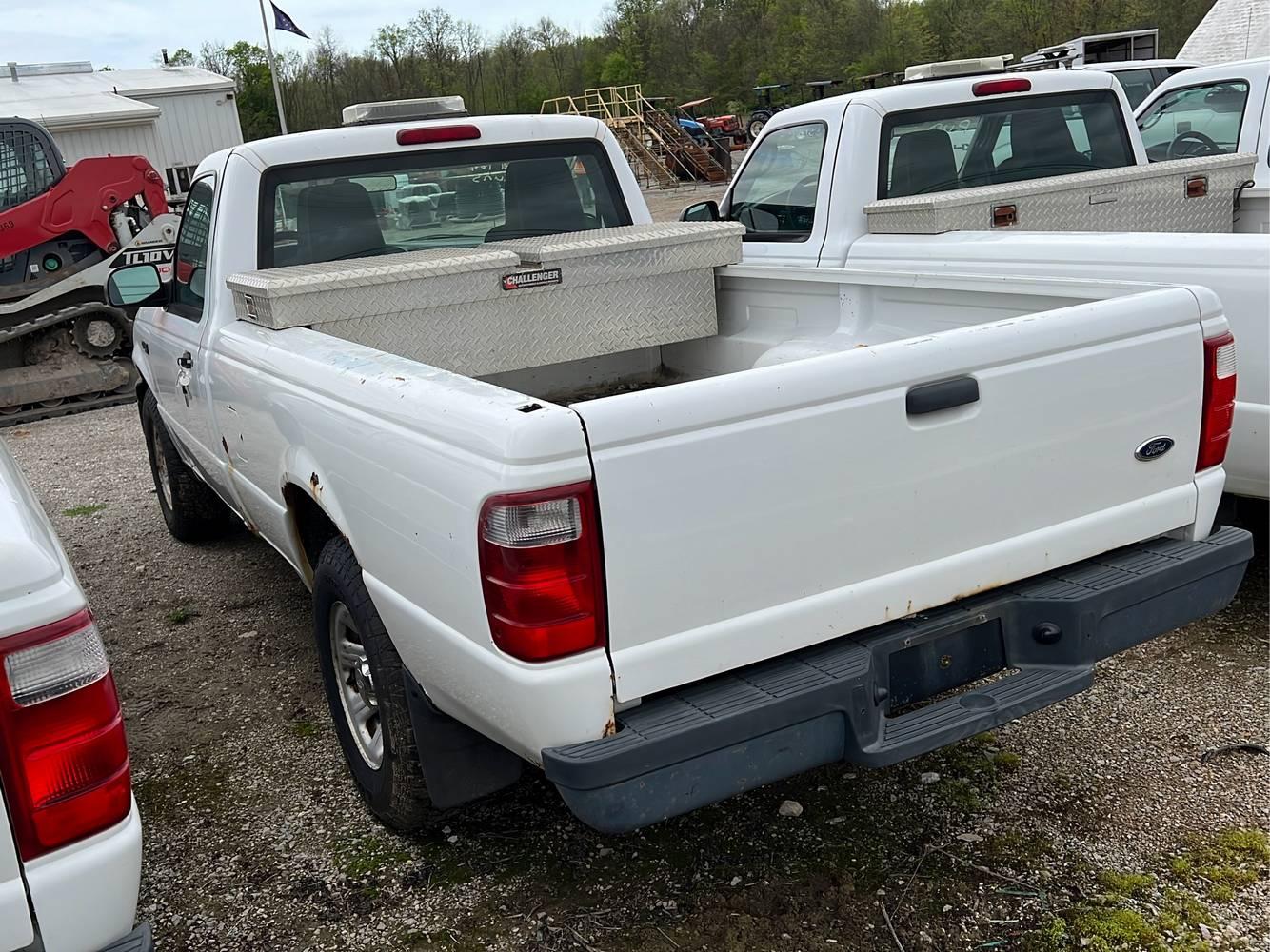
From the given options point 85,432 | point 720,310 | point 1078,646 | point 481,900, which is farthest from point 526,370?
point 85,432

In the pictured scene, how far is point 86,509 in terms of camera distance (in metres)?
7.34

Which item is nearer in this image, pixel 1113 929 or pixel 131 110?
pixel 1113 929

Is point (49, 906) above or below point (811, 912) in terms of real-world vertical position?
above

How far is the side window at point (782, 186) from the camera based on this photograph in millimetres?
5926

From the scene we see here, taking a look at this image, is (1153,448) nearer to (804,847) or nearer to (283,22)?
(804,847)

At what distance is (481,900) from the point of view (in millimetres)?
3117

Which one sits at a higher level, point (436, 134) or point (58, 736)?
point (436, 134)

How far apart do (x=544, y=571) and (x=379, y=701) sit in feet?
3.35

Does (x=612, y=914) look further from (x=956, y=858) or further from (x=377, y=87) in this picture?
(x=377, y=87)

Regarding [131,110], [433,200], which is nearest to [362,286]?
[433,200]

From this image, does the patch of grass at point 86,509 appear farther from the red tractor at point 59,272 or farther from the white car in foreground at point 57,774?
the white car in foreground at point 57,774

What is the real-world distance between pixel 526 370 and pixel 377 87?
60849mm

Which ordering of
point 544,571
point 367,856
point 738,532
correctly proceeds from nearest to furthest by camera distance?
1. point 544,571
2. point 738,532
3. point 367,856

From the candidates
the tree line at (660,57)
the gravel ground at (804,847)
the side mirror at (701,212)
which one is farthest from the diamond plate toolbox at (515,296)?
the tree line at (660,57)
